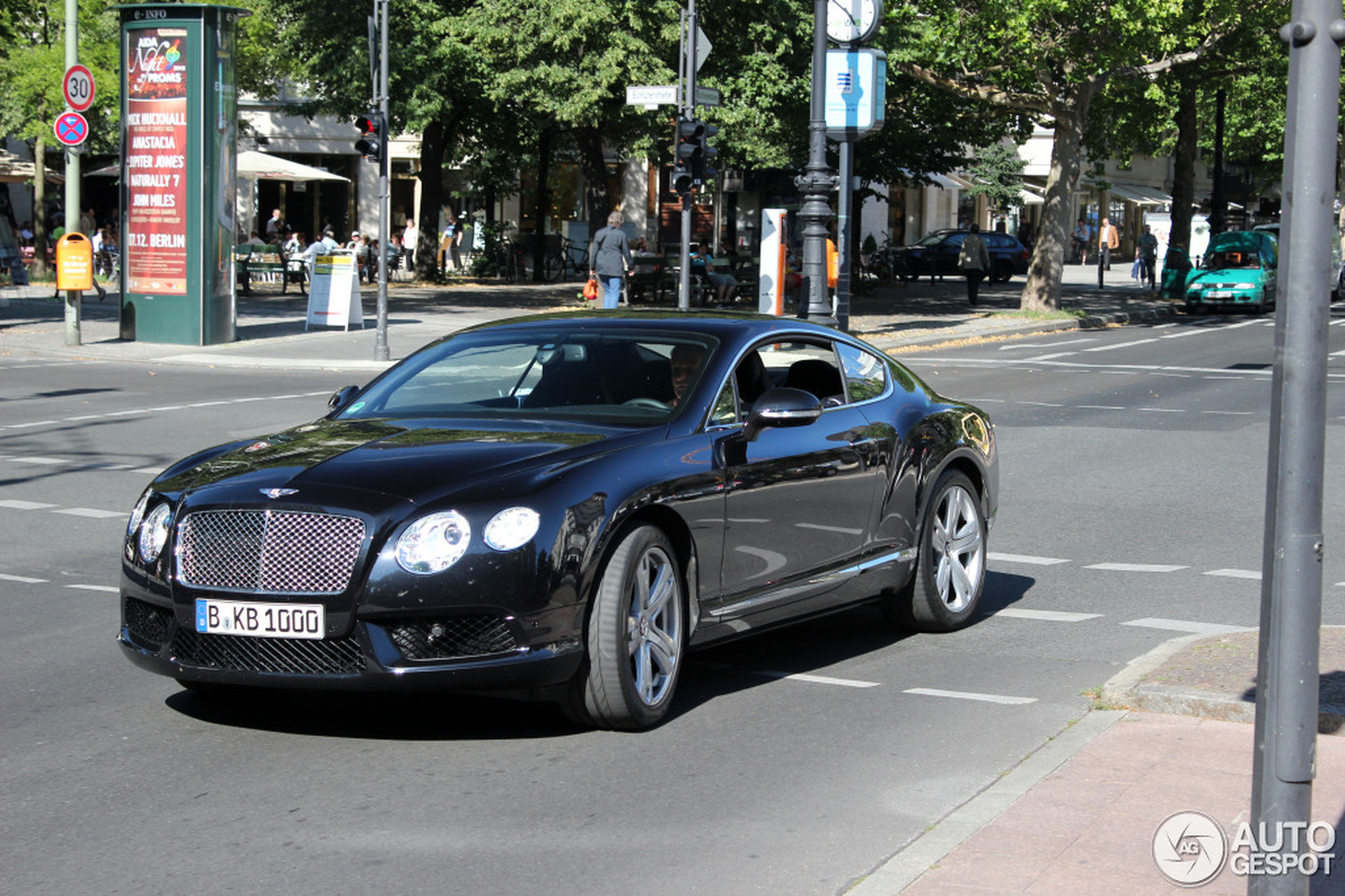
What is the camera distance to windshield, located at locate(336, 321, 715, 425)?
657 cm

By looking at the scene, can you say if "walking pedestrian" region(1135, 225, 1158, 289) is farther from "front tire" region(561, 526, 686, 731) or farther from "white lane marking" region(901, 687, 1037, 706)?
"front tire" region(561, 526, 686, 731)

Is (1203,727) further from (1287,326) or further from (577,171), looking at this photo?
(577,171)

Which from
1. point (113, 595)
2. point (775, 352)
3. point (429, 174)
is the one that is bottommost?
point (113, 595)

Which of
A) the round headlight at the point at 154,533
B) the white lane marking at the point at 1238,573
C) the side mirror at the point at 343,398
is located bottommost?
the white lane marking at the point at 1238,573

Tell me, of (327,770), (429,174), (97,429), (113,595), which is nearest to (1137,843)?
(327,770)

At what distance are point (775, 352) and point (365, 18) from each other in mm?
29399

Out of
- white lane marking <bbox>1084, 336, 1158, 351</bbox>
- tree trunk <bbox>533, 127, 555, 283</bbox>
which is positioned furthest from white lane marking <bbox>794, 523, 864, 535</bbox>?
tree trunk <bbox>533, 127, 555, 283</bbox>

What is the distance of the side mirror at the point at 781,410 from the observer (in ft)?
21.2

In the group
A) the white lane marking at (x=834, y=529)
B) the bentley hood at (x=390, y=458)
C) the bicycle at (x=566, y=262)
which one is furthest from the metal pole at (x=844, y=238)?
the bicycle at (x=566, y=262)

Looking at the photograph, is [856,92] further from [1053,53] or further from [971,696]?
[971,696]

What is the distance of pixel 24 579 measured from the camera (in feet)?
28.7

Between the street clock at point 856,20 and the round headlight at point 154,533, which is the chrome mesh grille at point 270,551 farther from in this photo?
the street clock at point 856,20

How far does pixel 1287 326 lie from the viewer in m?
3.60

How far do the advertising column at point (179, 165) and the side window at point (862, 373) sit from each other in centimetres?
1902
